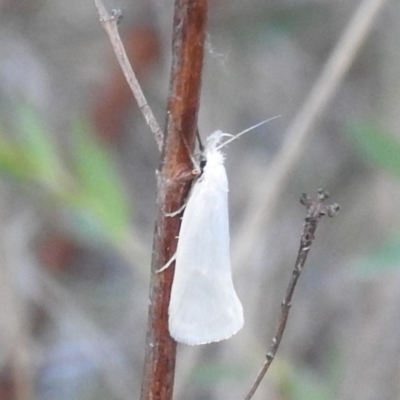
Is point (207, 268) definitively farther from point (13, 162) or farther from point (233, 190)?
point (233, 190)

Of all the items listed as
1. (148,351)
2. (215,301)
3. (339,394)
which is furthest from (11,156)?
(339,394)

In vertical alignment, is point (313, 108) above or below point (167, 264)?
above

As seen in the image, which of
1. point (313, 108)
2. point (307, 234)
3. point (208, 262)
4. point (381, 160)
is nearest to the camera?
point (307, 234)

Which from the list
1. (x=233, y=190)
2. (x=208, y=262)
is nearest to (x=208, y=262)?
(x=208, y=262)

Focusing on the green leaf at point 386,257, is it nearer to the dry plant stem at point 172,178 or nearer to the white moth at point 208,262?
the white moth at point 208,262

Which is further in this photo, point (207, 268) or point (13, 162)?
point (13, 162)

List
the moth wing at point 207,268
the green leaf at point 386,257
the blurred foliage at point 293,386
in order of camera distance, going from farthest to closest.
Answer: the blurred foliage at point 293,386 → the green leaf at point 386,257 → the moth wing at point 207,268

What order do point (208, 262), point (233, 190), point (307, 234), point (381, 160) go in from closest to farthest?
point (307, 234) < point (208, 262) < point (381, 160) < point (233, 190)

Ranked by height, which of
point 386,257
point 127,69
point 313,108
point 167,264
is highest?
point 313,108

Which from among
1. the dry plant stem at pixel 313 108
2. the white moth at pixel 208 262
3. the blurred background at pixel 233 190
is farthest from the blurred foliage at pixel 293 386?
the white moth at pixel 208 262
